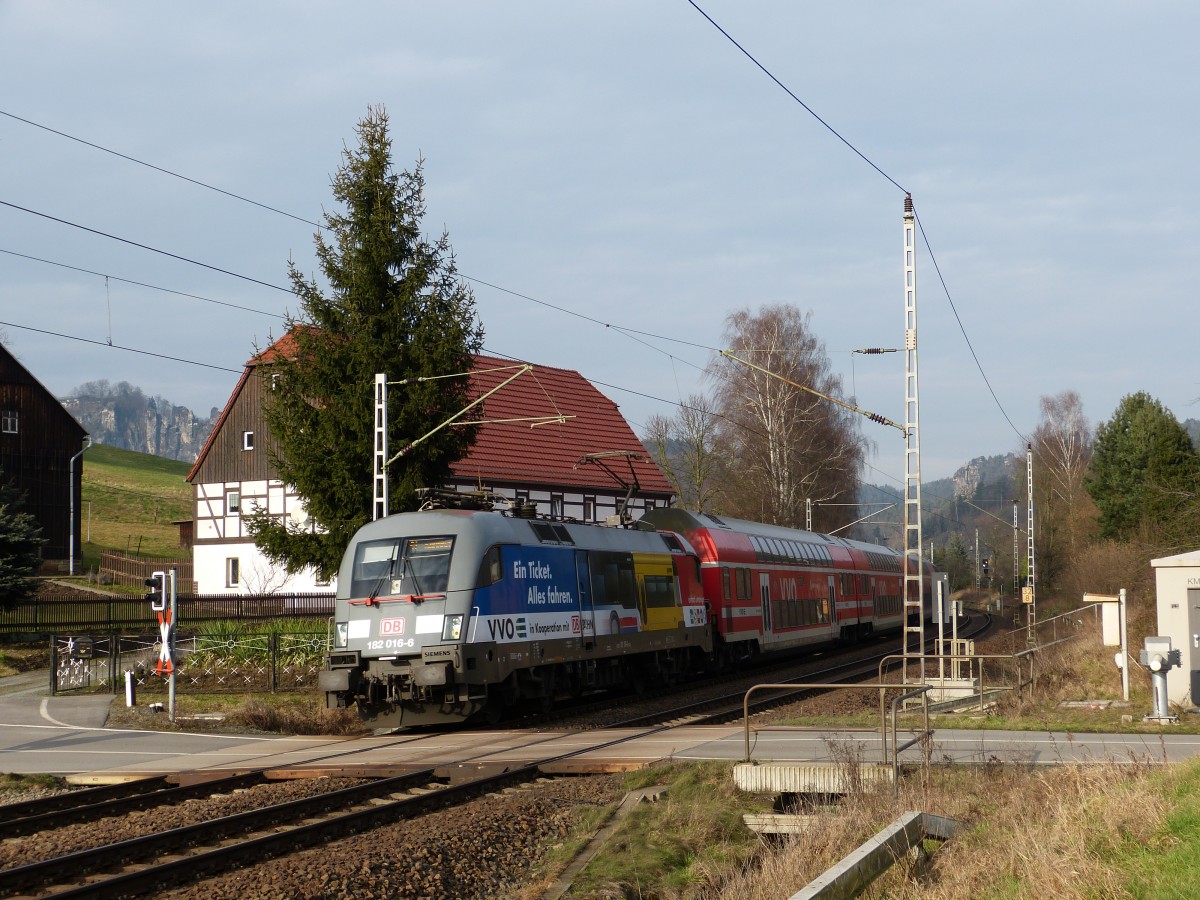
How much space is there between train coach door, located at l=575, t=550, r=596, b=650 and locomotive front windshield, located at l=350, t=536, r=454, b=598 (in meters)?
3.33

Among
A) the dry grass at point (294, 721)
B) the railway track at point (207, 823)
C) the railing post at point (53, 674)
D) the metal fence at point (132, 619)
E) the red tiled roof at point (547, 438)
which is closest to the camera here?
the railway track at point (207, 823)

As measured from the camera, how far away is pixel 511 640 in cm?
1844

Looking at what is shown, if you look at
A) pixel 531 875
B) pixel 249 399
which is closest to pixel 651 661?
pixel 531 875

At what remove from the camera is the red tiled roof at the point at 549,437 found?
48406mm

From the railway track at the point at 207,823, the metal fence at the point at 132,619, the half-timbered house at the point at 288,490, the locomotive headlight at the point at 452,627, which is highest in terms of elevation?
the half-timbered house at the point at 288,490

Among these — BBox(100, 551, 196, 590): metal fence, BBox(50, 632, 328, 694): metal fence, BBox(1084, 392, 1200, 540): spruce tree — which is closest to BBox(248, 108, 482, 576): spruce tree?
BBox(50, 632, 328, 694): metal fence

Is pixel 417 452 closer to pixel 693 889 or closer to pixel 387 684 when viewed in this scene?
pixel 387 684

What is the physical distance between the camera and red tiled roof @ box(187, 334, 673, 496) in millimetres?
48312

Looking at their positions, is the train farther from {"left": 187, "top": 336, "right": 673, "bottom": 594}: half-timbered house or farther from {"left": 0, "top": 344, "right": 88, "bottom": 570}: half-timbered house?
{"left": 0, "top": 344, "right": 88, "bottom": 570}: half-timbered house

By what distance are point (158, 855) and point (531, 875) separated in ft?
9.64

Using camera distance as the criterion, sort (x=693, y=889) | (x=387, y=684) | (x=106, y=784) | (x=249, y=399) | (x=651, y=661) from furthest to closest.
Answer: (x=249, y=399), (x=651, y=661), (x=387, y=684), (x=106, y=784), (x=693, y=889)

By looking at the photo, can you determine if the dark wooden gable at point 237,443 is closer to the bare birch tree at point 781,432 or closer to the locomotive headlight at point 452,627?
the bare birch tree at point 781,432

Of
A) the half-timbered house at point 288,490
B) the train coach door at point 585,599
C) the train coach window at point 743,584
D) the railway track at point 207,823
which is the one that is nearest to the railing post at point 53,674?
the train coach door at point 585,599

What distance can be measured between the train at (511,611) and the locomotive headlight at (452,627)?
0.02 meters
